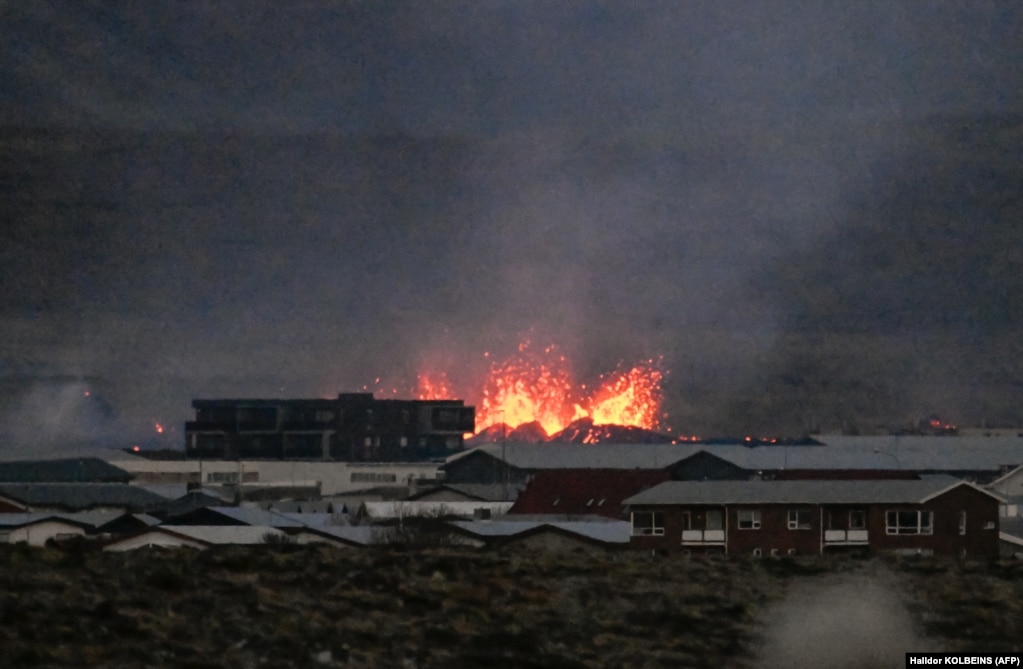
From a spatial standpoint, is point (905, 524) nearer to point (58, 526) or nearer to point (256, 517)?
point (256, 517)

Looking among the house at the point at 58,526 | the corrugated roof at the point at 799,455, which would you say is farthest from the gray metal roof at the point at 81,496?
the corrugated roof at the point at 799,455

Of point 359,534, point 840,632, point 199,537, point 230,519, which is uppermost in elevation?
point 840,632

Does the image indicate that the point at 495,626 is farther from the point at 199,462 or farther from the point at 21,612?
the point at 199,462

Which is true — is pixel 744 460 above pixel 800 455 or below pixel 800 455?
below

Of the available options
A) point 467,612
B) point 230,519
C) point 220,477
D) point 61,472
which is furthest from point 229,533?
point 220,477

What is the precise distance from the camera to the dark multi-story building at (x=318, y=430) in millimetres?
137125

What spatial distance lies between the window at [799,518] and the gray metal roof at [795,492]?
1.09 ft

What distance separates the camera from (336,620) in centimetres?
1817

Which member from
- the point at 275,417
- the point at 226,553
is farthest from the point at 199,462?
the point at 226,553

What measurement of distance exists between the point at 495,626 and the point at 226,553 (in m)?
5.97

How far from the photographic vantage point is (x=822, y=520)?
54000 millimetres

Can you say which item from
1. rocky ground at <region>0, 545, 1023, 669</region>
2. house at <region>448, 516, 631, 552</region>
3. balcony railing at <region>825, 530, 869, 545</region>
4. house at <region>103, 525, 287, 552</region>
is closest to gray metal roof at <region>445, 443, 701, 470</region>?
house at <region>448, 516, 631, 552</region>

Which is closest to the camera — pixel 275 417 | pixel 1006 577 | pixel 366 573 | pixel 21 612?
pixel 21 612

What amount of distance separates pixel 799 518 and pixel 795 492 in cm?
111
